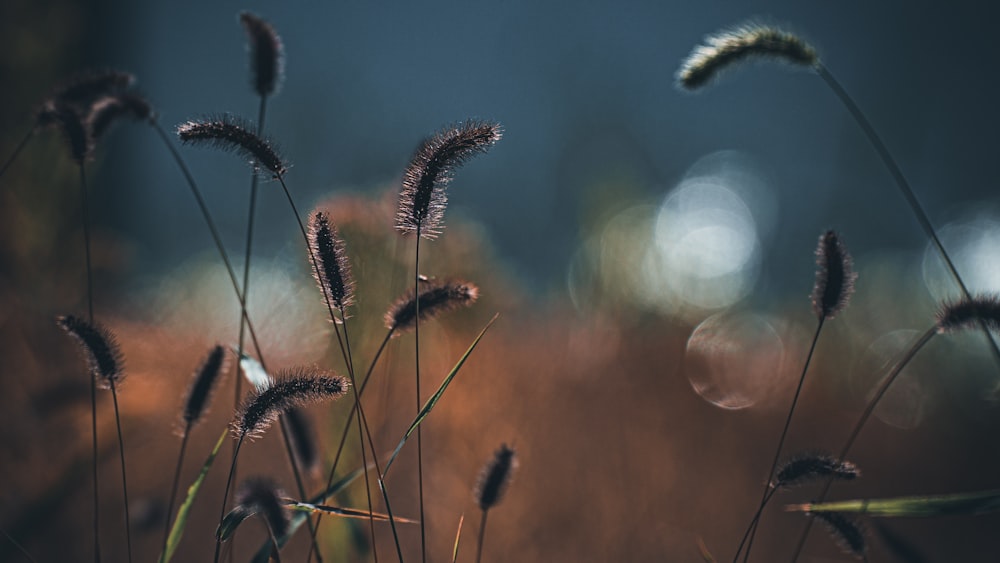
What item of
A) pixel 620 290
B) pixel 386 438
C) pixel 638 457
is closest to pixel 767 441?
pixel 638 457

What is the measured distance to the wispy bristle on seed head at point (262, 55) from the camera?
94 centimetres

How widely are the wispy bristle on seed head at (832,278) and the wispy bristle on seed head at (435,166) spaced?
47cm

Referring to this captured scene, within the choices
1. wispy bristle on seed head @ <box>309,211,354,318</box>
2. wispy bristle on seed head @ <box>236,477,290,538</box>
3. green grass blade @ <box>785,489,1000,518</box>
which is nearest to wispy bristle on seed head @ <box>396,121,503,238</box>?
wispy bristle on seed head @ <box>309,211,354,318</box>

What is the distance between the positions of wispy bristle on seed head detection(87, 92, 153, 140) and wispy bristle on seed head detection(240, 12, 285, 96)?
0.16m

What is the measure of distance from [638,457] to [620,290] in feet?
2.27

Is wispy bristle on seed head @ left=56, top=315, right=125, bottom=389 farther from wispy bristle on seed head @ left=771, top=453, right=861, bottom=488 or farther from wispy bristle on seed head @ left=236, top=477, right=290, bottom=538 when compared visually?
wispy bristle on seed head @ left=771, top=453, right=861, bottom=488

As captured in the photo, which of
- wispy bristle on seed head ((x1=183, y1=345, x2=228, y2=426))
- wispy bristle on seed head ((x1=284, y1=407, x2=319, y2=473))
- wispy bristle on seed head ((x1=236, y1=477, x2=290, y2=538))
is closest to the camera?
wispy bristle on seed head ((x1=236, y1=477, x2=290, y2=538))

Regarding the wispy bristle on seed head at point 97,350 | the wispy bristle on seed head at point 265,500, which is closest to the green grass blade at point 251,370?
the wispy bristle on seed head at point 97,350

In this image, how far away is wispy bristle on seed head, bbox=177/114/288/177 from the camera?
2.48ft

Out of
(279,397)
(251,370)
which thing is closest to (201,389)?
(251,370)

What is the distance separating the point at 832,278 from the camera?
0.84 m

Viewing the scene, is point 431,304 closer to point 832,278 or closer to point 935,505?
point 832,278

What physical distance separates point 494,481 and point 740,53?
2.35ft

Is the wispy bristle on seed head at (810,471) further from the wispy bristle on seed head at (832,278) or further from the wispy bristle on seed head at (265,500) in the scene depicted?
Result: the wispy bristle on seed head at (265,500)
